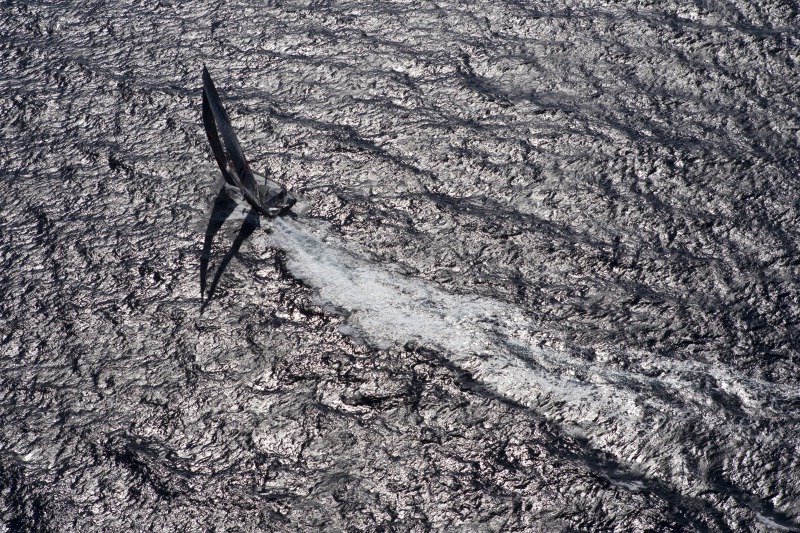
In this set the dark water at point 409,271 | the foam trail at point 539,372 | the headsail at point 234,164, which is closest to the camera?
the dark water at point 409,271

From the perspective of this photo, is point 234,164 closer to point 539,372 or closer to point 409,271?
point 409,271

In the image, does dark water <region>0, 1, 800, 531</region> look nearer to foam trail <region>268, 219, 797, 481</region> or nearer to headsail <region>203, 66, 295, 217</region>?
foam trail <region>268, 219, 797, 481</region>

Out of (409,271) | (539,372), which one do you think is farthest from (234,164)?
(539,372)

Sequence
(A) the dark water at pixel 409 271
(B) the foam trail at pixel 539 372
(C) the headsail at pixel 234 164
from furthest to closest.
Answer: (C) the headsail at pixel 234 164
(B) the foam trail at pixel 539 372
(A) the dark water at pixel 409 271

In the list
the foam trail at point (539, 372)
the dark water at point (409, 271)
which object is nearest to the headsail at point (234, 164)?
the dark water at point (409, 271)

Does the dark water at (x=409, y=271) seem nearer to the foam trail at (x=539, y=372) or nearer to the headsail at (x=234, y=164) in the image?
the foam trail at (x=539, y=372)

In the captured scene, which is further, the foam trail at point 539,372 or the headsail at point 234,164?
the headsail at point 234,164

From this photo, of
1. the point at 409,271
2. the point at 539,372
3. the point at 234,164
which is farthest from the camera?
the point at 234,164
